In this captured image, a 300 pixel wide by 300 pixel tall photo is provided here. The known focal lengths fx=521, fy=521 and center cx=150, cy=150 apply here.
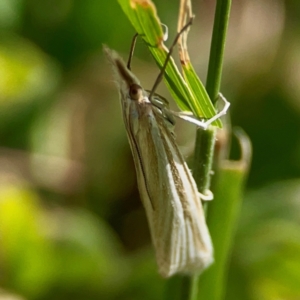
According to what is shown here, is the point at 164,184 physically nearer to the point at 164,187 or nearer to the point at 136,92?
the point at 164,187

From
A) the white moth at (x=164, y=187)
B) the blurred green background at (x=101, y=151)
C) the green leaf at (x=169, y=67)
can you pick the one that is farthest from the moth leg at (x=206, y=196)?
the blurred green background at (x=101, y=151)

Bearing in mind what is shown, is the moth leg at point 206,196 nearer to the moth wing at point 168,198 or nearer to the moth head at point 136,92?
A: the moth wing at point 168,198

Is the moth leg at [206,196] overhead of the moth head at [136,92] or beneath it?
beneath

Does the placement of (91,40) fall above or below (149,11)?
below

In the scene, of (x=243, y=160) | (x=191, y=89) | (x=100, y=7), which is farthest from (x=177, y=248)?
(x=100, y=7)

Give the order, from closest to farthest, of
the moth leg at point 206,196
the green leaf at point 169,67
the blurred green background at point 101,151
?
the green leaf at point 169,67 < the moth leg at point 206,196 < the blurred green background at point 101,151

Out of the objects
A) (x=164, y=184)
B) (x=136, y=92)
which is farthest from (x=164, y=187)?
(x=136, y=92)

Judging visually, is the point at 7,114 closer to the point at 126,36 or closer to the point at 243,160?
the point at 126,36

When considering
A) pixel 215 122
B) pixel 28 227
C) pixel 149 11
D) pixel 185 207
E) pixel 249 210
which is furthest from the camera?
pixel 249 210
